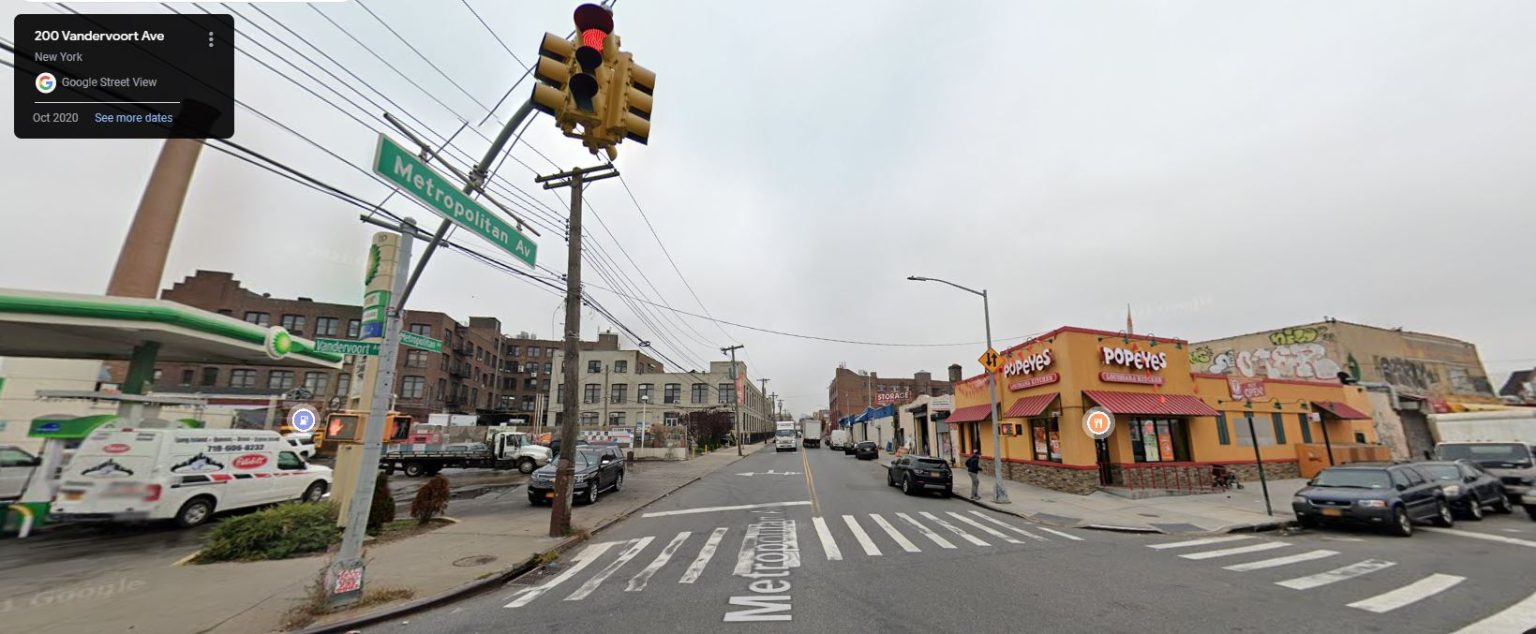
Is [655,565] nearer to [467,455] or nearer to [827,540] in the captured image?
[827,540]

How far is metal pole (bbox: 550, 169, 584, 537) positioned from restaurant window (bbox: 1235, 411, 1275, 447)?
24.6 meters

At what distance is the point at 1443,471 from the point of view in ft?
46.9

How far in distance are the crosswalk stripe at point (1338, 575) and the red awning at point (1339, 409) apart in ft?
67.8

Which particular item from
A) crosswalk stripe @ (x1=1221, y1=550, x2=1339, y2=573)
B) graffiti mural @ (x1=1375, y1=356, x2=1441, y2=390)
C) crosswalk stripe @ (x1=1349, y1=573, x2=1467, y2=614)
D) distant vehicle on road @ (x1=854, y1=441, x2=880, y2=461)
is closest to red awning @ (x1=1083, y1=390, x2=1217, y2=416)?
crosswalk stripe @ (x1=1221, y1=550, x2=1339, y2=573)

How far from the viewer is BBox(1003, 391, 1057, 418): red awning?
63.9ft

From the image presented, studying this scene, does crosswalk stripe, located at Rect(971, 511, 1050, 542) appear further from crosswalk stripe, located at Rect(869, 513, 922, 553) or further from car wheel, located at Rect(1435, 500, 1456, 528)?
car wheel, located at Rect(1435, 500, 1456, 528)

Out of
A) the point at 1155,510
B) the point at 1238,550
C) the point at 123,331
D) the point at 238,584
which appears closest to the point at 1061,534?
the point at 1238,550

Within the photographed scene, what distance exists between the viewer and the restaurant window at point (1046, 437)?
19.8 meters

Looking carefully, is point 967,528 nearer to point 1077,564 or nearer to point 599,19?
point 1077,564

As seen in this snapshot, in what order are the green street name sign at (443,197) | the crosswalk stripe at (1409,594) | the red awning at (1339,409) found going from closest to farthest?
the green street name sign at (443,197) < the crosswalk stripe at (1409,594) < the red awning at (1339,409)

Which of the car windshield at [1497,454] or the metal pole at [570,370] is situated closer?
the metal pole at [570,370]

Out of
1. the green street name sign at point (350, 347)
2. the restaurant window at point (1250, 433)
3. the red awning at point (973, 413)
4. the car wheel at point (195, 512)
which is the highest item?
the green street name sign at point (350, 347)

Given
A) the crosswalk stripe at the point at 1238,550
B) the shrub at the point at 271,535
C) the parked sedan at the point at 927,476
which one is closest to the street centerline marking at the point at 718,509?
the parked sedan at the point at 927,476

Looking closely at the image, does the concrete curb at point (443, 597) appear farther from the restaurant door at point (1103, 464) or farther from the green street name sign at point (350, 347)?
the restaurant door at point (1103, 464)
